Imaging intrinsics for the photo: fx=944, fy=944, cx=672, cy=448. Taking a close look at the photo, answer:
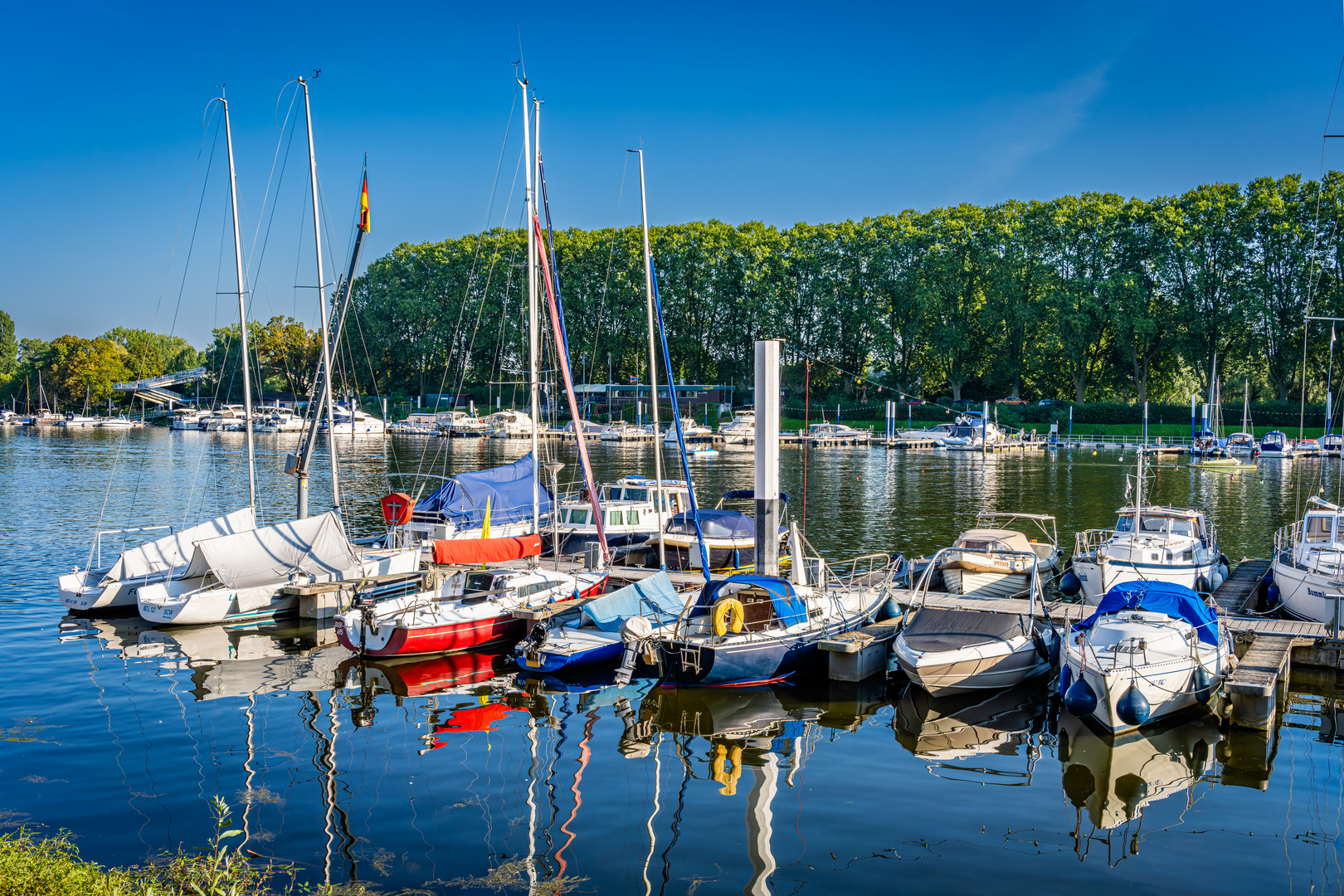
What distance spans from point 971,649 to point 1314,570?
10412 millimetres

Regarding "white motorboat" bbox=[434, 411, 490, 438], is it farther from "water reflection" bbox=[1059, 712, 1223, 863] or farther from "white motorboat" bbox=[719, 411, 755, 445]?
"water reflection" bbox=[1059, 712, 1223, 863]

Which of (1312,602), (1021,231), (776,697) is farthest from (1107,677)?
(1021,231)

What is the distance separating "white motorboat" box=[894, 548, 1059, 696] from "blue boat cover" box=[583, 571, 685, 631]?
5033mm

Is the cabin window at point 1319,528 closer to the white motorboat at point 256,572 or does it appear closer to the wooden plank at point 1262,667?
the wooden plank at point 1262,667

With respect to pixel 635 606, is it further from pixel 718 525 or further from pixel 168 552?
pixel 168 552

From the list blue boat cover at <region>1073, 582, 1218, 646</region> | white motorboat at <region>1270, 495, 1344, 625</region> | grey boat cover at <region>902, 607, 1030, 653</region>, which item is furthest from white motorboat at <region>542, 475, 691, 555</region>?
white motorboat at <region>1270, 495, 1344, 625</region>

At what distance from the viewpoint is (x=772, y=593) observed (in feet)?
65.8

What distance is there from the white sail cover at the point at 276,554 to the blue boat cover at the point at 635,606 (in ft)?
29.0

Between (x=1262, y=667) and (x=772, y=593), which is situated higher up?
(x=772, y=593)

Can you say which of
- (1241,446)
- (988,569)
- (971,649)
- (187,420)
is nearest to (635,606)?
(971,649)

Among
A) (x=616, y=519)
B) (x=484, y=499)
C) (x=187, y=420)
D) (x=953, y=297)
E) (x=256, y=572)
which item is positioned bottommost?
(x=256, y=572)

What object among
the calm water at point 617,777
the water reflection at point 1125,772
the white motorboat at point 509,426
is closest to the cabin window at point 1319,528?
the calm water at point 617,777

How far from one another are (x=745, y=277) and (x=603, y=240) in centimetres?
1815

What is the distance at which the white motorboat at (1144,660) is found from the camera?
16375 millimetres
